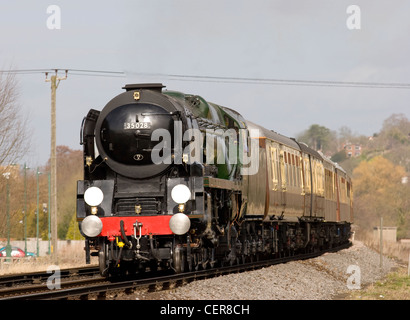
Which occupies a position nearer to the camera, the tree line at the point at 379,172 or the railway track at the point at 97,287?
the railway track at the point at 97,287

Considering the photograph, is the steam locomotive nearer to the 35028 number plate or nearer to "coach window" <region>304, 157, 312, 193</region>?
the 35028 number plate

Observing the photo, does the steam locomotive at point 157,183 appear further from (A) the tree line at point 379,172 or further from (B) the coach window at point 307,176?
(A) the tree line at point 379,172

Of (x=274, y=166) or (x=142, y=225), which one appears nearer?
(x=142, y=225)

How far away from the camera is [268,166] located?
21891mm

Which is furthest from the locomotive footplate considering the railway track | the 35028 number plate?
the 35028 number plate

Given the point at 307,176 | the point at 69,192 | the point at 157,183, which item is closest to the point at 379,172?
the point at 69,192

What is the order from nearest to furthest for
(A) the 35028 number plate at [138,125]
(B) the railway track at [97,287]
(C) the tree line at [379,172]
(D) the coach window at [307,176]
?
(B) the railway track at [97,287], (A) the 35028 number plate at [138,125], (D) the coach window at [307,176], (C) the tree line at [379,172]

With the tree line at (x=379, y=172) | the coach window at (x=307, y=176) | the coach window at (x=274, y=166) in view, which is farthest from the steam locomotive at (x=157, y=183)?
the tree line at (x=379, y=172)

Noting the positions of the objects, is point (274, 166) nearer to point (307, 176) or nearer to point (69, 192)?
point (307, 176)

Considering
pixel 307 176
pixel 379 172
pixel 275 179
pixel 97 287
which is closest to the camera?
pixel 97 287

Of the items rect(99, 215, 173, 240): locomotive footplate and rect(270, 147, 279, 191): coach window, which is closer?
rect(99, 215, 173, 240): locomotive footplate
